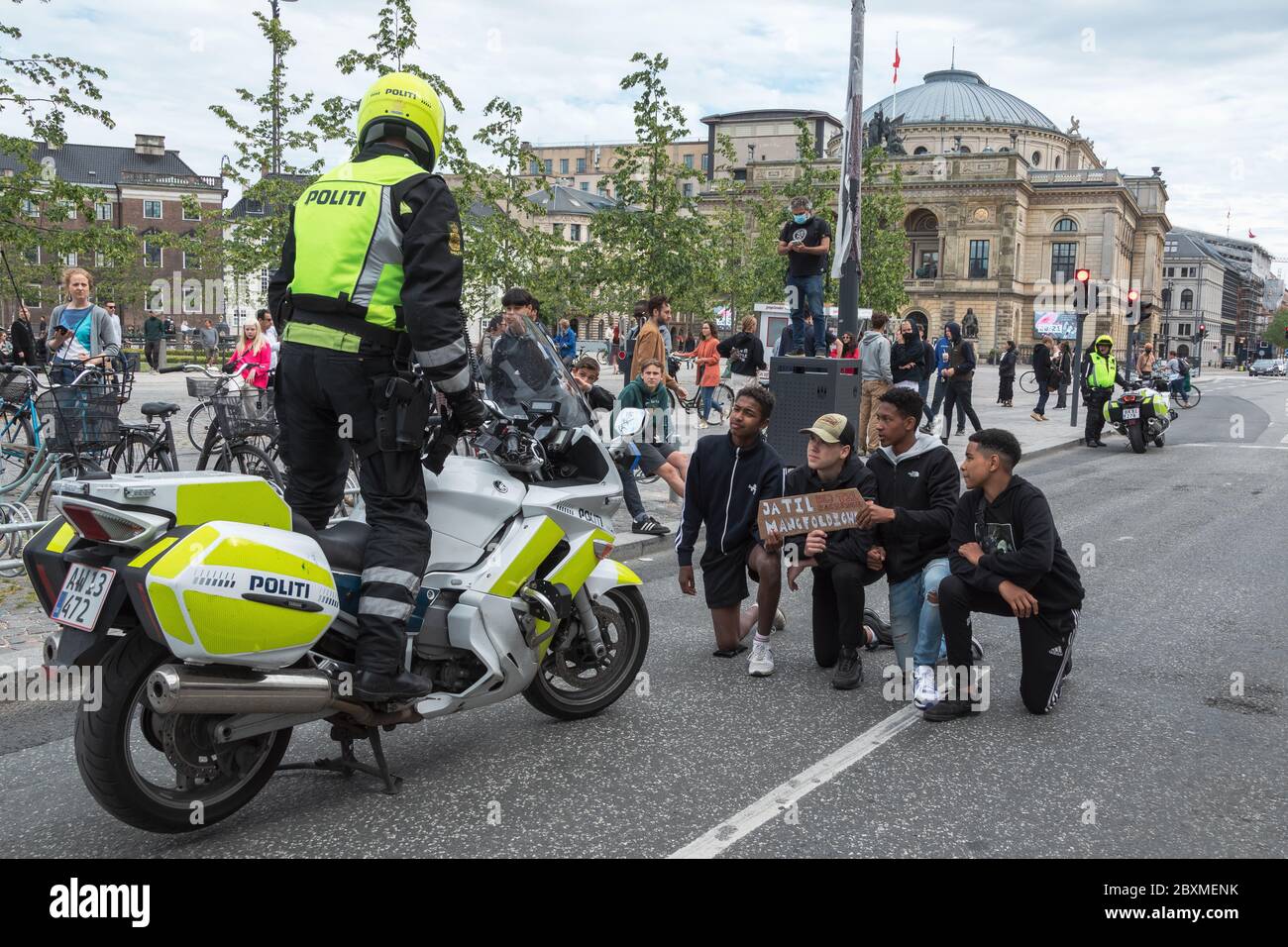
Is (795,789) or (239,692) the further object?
(795,789)

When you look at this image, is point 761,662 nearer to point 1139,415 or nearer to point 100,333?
point 100,333

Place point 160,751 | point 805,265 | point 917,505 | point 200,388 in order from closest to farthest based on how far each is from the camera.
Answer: point 160,751
point 917,505
point 200,388
point 805,265

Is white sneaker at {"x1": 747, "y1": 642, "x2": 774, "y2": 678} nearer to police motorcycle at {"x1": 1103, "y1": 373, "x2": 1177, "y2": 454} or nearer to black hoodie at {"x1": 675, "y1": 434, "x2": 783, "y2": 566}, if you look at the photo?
black hoodie at {"x1": 675, "y1": 434, "x2": 783, "y2": 566}

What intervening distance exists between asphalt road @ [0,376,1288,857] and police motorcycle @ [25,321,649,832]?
23 centimetres

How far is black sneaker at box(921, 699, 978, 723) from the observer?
5.05 meters

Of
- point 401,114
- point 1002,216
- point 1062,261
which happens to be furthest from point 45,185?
point 1062,261

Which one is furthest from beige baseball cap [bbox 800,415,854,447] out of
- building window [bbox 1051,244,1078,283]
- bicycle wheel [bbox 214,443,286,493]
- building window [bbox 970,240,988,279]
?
building window [bbox 1051,244,1078,283]

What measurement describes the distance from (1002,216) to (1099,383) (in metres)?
75.6

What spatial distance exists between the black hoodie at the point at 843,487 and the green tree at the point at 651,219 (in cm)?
1267

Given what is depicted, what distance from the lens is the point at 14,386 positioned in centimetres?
769

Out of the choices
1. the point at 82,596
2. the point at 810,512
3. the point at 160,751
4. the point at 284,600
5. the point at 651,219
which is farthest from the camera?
the point at 651,219

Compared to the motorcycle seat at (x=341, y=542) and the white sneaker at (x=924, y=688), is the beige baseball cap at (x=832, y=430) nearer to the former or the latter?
the white sneaker at (x=924, y=688)

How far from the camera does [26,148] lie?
431 inches

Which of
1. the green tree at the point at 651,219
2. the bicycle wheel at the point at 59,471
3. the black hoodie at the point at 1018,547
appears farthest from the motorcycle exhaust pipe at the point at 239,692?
the green tree at the point at 651,219
